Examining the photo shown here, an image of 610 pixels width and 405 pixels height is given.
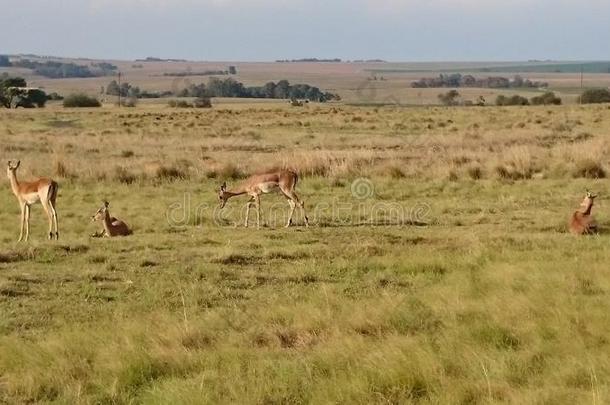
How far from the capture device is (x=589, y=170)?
75.7ft

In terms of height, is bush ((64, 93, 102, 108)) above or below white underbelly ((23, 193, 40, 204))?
below

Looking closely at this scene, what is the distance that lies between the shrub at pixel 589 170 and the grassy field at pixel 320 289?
0.06m

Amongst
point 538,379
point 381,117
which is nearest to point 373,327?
point 538,379

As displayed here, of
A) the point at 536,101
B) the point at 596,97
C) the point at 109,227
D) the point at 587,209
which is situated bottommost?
the point at 109,227

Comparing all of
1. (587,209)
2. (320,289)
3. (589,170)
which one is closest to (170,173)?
A: (589,170)

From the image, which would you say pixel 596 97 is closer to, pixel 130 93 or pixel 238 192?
pixel 238 192

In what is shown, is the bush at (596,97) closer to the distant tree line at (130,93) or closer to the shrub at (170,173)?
the shrub at (170,173)

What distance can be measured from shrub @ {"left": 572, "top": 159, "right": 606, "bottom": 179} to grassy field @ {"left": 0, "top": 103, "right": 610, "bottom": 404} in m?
0.06

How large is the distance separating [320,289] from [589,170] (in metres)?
14.8

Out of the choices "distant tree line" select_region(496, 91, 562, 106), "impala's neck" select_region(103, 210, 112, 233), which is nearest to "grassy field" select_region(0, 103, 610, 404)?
"impala's neck" select_region(103, 210, 112, 233)

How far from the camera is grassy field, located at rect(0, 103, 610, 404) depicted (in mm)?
6664

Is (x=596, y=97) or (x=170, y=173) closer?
(x=170, y=173)

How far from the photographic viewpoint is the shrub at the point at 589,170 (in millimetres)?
22984

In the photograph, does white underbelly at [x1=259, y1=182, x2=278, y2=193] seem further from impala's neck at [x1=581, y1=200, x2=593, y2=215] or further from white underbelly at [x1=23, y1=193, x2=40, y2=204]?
impala's neck at [x1=581, y1=200, x2=593, y2=215]
